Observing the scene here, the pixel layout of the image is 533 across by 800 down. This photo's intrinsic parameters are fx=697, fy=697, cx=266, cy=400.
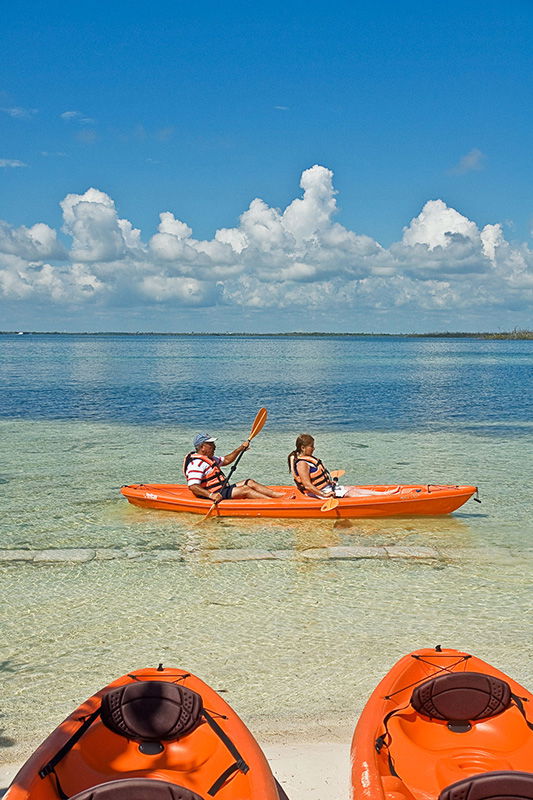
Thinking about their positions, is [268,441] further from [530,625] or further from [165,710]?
[165,710]

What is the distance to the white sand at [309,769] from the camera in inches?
173

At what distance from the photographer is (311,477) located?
37.3 ft

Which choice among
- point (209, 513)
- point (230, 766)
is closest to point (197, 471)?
point (209, 513)

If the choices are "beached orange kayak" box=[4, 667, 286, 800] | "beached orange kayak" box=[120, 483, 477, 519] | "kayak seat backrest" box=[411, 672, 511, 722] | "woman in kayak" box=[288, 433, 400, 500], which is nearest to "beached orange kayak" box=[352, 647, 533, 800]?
"kayak seat backrest" box=[411, 672, 511, 722]

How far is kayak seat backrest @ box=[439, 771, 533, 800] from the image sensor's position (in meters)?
3.24

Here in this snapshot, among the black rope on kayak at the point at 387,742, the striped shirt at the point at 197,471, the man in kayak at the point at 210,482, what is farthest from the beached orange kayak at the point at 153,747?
the striped shirt at the point at 197,471

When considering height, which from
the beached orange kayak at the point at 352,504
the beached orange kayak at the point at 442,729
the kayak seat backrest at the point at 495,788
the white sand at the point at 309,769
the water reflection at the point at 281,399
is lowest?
the water reflection at the point at 281,399

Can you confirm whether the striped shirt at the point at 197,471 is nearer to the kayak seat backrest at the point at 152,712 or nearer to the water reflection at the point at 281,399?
the kayak seat backrest at the point at 152,712

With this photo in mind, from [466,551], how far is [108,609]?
5.11 meters

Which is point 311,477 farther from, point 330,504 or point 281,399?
point 281,399

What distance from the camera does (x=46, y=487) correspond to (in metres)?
14.1

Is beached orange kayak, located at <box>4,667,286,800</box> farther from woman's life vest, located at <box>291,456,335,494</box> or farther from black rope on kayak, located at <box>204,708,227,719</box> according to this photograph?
woman's life vest, located at <box>291,456,335,494</box>

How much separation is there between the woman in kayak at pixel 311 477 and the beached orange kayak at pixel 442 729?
6686 millimetres

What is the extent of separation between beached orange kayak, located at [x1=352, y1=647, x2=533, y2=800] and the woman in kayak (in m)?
6.69
